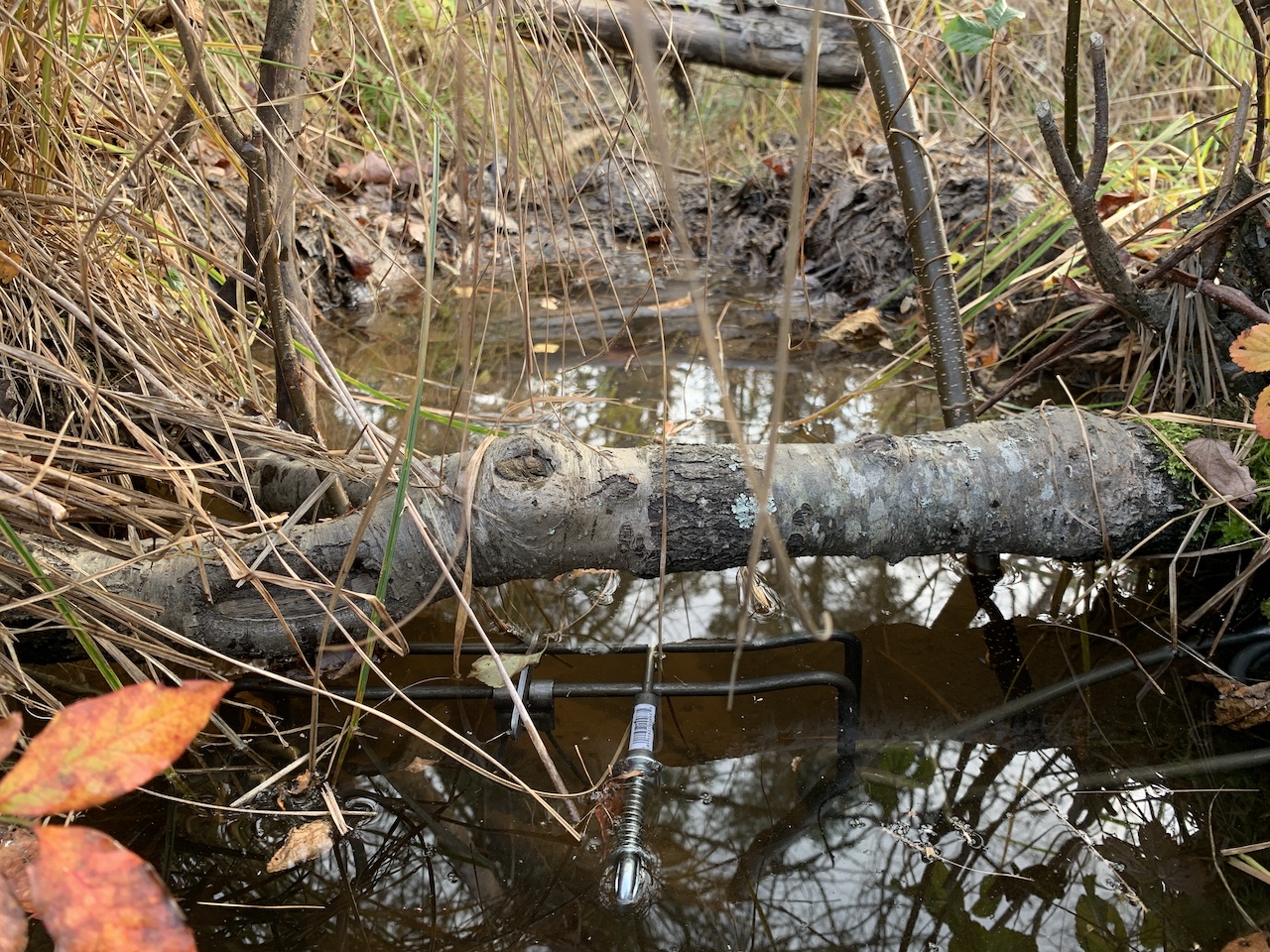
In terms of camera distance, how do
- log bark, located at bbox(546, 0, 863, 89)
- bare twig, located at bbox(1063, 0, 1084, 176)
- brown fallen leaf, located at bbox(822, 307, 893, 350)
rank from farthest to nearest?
1. log bark, located at bbox(546, 0, 863, 89)
2. brown fallen leaf, located at bbox(822, 307, 893, 350)
3. bare twig, located at bbox(1063, 0, 1084, 176)

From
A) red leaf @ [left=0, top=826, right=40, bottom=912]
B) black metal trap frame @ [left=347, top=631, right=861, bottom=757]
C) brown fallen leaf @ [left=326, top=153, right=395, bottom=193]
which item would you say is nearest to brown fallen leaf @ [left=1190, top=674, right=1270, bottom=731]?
black metal trap frame @ [left=347, top=631, right=861, bottom=757]

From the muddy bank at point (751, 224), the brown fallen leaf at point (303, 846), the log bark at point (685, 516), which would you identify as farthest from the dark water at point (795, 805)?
the muddy bank at point (751, 224)

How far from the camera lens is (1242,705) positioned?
4.01ft

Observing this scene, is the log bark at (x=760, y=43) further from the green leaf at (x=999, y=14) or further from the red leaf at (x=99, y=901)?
the red leaf at (x=99, y=901)

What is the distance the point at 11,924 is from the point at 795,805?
89 centimetres

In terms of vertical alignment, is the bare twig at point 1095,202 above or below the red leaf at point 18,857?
above

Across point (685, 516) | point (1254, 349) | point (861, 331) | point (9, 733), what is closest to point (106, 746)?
point (9, 733)

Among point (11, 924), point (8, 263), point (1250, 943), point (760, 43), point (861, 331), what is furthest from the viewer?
point (760, 43)

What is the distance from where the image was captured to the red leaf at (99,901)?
1.48ft

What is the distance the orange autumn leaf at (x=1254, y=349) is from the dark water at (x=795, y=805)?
1.29ft

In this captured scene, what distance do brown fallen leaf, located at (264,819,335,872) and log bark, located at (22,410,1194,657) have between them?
233 mm

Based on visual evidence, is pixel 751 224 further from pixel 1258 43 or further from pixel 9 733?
pixel 9 733

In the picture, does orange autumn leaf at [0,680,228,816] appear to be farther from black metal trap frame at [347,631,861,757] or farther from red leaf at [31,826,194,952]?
black metal trap frame at [347,631,861,757]

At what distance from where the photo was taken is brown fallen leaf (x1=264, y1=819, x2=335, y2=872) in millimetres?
1053
